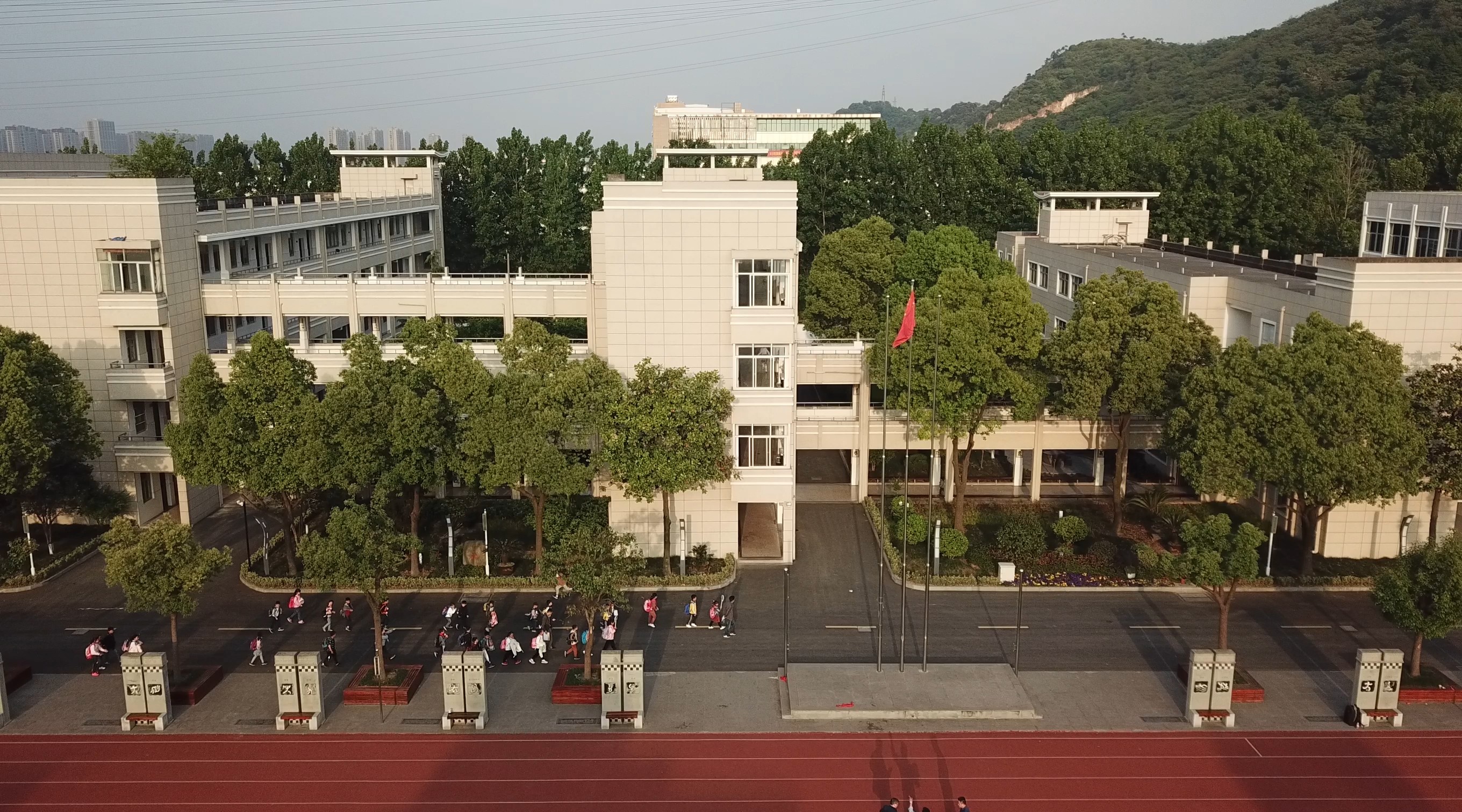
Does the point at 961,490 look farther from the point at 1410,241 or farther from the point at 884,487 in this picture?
the point at 1410,241

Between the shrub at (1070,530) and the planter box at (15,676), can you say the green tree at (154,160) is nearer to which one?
the planter box at (15,676)

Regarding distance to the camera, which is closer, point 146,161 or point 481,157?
point 146,161

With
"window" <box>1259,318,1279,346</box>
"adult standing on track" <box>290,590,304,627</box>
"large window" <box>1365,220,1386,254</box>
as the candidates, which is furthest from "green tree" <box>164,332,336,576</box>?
"large window" <box>1365,220,1386,254</box>

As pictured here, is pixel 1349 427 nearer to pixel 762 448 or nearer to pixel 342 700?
pixel 762 448

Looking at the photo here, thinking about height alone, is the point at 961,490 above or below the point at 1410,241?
below

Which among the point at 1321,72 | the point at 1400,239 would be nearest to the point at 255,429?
the point at 1400,239

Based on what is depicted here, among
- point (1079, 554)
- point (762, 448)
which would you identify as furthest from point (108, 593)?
point (1079, 554)
